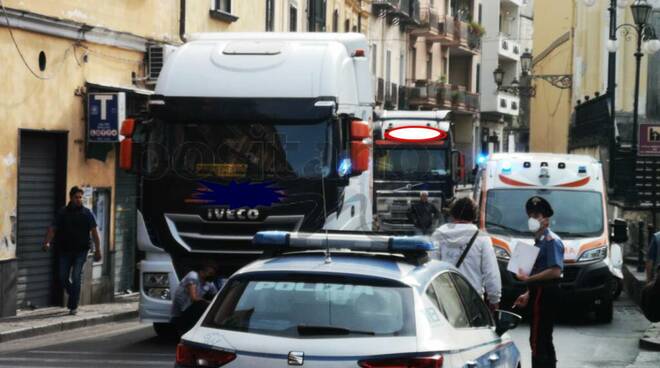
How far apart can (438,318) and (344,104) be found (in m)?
8.08

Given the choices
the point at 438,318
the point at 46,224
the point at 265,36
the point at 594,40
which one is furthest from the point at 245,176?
the point at 594,40

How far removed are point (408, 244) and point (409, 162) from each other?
958 inches

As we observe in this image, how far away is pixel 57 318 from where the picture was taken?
58.0 feet

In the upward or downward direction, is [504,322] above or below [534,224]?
below

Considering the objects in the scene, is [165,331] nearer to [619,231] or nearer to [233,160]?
[233,160]

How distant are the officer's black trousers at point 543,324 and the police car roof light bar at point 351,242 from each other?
11.4 ft

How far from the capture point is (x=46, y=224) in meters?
19.5

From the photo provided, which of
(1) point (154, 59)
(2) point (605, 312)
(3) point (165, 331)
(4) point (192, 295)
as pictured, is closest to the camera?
(4) point (192, 295)

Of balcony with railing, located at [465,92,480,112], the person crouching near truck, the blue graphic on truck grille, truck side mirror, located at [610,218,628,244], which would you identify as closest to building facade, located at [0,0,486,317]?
the blue graphic on truck grille

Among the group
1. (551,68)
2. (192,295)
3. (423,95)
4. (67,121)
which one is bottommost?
(192,295)

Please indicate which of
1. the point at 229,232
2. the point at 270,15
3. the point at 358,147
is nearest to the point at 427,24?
the point at 270,15

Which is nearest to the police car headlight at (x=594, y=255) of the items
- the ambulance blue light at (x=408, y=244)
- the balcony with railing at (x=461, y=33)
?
the ambulance blue light at (x=408, y=244)

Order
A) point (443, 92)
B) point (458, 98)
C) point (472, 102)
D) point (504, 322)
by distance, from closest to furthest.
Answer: point (504, 322) → point (443, 92) → point (458, 98) → point (472, 102)

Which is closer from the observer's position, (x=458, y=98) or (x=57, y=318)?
(x=57, y=318)
